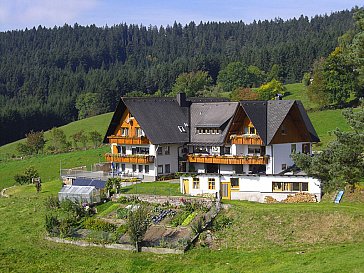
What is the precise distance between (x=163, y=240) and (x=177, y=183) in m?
15.4

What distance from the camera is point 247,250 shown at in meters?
36.1

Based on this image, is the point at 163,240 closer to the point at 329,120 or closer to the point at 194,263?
the point at 194,263

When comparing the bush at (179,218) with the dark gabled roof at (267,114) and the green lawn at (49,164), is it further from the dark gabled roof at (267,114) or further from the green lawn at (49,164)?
the green lawn at (49,164)

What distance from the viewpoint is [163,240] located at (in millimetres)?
38656

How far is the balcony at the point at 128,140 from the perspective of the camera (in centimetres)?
5678

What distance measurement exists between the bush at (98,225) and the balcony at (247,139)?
1609 cm

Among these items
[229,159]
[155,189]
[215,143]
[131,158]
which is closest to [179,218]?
[155,189]

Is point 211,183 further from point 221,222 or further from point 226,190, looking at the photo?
point 221,222

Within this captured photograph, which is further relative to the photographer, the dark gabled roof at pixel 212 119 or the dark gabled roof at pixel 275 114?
the dark gabled roof at pixel 212 119

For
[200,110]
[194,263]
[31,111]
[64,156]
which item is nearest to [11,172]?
[64,156]

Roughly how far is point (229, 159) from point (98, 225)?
15.9 m

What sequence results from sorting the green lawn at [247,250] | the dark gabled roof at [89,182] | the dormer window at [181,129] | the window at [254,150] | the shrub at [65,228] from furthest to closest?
the dormer window at [181,129]
the window at [254,150]
the dark gabled roof at [89,182]
the shrub at [65,228]
the green lawn at [247,250]

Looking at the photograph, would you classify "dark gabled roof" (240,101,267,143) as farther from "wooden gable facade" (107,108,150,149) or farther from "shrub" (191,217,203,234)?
"shrub" (191,217,203,234)

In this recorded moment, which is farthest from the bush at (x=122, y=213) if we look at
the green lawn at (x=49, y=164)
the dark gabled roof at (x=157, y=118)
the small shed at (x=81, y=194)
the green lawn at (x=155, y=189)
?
the green lawn at (x=49, y=164)
